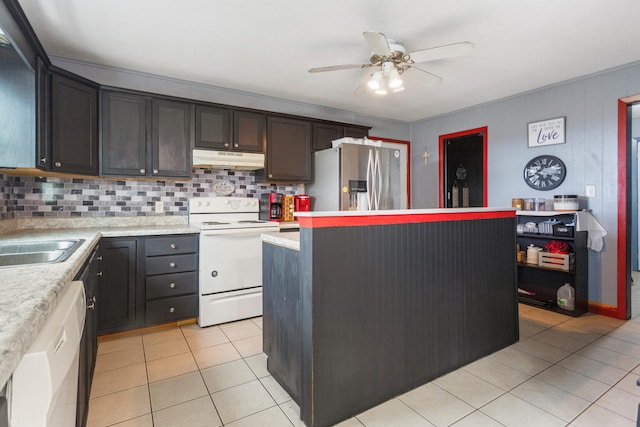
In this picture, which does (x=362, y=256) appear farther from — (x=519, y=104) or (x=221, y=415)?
(x=519, y=104)

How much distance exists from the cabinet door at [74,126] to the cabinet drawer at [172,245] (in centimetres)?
81

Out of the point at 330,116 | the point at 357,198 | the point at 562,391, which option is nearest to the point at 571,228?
the point at 562,391

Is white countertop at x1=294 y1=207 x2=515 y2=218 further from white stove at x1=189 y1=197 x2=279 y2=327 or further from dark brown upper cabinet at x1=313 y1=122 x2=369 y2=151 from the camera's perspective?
dark brown upper cabinet at x1=313 y1=122 x2=369 y2=151

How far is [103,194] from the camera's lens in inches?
124

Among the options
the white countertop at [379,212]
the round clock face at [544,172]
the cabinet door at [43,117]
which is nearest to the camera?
the white countertop at [379,212]

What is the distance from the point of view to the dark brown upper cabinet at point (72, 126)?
2488 mm

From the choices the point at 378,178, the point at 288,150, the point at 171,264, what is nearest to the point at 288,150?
the point at 288,150

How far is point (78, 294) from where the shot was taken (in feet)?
3.48

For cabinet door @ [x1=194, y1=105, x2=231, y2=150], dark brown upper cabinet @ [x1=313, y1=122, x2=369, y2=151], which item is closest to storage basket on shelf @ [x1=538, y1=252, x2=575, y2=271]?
dark brown upper cabinet @ [x1=313, y1=122, x2=369, y2=151]

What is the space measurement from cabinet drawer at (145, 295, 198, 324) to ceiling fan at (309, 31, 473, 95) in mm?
2285

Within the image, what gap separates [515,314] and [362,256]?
171 cm

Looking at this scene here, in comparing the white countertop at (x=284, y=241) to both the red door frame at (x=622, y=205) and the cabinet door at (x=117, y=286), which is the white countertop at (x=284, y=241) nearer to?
the cabinet door at (x=117, y=286)

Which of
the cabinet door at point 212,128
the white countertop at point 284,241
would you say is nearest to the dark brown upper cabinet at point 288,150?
the cabinet door at point 212,128

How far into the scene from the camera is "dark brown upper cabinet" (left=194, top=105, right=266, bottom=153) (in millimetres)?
3311
